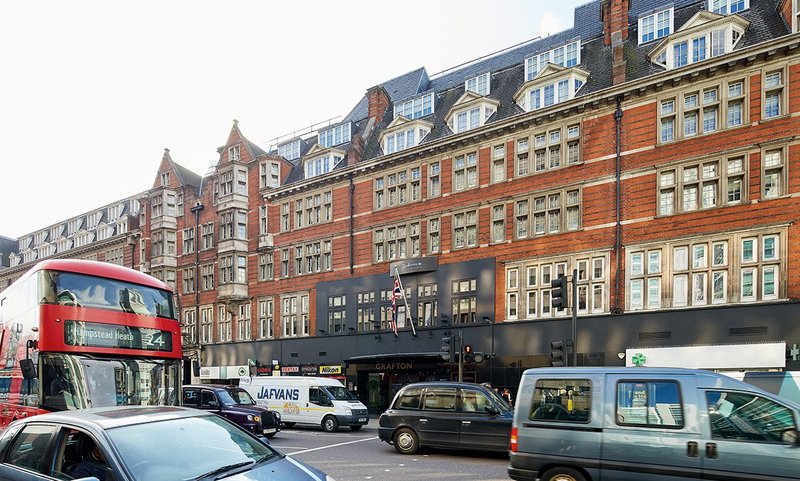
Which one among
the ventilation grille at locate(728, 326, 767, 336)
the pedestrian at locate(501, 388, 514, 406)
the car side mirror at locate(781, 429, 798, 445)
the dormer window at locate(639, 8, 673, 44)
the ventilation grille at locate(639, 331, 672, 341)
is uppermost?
the dormer window at locate(639, 8, 673, 44)

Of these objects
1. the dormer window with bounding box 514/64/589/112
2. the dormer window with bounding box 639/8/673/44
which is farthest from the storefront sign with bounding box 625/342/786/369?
the dormer window with bounding box 639/8/673/44

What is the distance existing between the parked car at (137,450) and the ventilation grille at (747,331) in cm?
1836

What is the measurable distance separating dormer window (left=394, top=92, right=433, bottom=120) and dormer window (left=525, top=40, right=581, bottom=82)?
5754mm

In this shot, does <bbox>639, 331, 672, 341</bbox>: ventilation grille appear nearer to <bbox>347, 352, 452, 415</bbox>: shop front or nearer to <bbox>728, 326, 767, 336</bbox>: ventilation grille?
<bbox>728, 326, 767, 336</bbox>: ventilation grille

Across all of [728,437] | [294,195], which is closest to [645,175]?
[728,437]

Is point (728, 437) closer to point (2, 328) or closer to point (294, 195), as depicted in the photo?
point (2, 328)

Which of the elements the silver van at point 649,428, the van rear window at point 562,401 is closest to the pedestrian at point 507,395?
the van rear window at point 562,401

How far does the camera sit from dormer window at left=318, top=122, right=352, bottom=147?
35.1 m

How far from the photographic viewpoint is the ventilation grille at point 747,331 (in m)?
19.3

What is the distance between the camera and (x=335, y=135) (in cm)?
3569

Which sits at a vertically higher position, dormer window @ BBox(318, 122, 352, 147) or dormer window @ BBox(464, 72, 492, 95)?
dormer window @ BBox(464, 72, 492, 95)

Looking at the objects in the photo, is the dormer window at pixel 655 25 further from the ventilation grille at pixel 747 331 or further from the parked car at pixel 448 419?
the parked car at pixel 448 419

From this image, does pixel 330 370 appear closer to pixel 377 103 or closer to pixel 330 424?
pixel 330 424

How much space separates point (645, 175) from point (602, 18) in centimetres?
848
